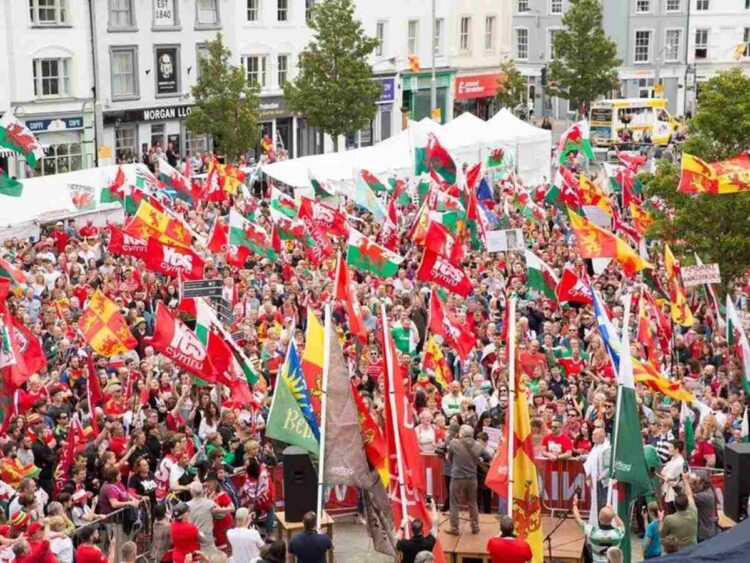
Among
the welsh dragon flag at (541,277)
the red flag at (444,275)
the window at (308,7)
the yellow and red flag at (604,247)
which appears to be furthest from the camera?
the window at (308,7)

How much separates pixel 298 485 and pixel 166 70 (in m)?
38.2

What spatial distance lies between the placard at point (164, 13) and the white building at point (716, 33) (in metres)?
35.1

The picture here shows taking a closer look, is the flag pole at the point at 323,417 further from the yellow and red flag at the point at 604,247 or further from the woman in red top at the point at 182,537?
the yellow and red flag at the point at 604,247

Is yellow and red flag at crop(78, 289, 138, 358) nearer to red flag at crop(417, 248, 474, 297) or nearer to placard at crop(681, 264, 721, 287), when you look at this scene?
red flag at crop(417, 248, 474, 297)

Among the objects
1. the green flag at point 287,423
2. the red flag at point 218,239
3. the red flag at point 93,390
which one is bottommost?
the red flag at point 93,390

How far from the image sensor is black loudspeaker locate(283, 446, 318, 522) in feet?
48.9

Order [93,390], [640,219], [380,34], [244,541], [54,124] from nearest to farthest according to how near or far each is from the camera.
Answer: [244,541] → [93,390] → [640,219] → [54,124] → [380,34]

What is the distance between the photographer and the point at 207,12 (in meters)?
53.1

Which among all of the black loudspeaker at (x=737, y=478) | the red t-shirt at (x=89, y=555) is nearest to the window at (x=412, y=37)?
the black loudspeaker at (x=737, y=478)

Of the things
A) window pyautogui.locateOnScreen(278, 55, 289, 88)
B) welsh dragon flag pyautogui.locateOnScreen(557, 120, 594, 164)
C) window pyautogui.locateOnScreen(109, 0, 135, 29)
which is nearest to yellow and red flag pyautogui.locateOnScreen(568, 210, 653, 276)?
welsh dragon flag pyautogui.locateOnScreen(557, 120, 594, 164)

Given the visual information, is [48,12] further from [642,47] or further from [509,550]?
[642,47]

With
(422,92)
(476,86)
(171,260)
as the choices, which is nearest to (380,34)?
(422,92)

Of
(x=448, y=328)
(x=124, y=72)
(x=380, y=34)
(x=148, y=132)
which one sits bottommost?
(x=448, y=328)

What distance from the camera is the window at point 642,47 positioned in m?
75.9
